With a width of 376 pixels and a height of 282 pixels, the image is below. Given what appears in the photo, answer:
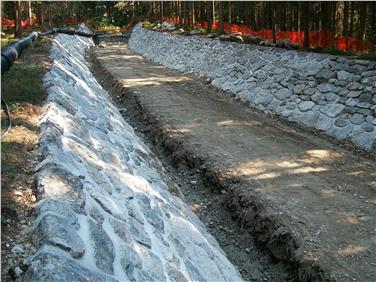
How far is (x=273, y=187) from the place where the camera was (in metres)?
7.88

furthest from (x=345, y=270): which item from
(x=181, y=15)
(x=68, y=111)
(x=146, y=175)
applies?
(x=181, y=15)

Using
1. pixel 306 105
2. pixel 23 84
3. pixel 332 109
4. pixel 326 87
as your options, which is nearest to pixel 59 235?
pixel 23 84

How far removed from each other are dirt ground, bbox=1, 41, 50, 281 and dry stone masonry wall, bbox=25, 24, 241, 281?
13cm

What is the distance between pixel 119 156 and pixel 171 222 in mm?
1610

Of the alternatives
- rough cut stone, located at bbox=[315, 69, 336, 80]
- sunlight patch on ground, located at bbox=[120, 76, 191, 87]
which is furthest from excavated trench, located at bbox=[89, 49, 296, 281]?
sunlight patch on ground, located at bbox=[120, 76, 191, 87]

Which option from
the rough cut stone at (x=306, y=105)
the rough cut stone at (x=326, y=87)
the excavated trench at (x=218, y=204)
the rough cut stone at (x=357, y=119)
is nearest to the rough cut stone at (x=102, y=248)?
the excavated trench at (x=218, y=204)

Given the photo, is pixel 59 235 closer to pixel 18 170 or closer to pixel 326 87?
pixel 18 170

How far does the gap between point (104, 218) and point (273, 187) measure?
431 cm

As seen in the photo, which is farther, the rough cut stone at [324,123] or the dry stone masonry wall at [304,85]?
the rough cut stone at [324,123]

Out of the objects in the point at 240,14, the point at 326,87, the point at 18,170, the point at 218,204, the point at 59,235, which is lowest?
the point at 218,204

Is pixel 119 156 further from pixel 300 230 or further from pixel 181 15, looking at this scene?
pixel 181 15

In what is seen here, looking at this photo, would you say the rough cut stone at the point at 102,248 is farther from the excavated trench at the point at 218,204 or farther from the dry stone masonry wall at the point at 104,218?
the excavated trench at the point at 218,204

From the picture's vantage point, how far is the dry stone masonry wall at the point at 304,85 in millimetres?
10281

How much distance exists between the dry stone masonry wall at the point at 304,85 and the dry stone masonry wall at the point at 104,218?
17.3 feet
